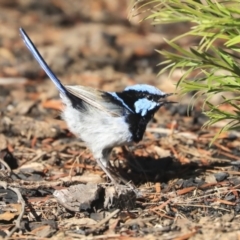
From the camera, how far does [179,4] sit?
140 inches

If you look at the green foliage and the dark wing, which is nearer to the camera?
the green foliage

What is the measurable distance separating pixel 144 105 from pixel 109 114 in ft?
0.78

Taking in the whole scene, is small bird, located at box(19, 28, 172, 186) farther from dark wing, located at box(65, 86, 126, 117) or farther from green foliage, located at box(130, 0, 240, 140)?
green foliage, located at box(130, 0, 240, 140)

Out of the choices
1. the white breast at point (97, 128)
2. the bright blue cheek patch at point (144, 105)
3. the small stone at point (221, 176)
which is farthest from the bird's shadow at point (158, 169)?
the bright blue cheek patch at point (144, 105)

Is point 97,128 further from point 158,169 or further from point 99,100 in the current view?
point 158,169

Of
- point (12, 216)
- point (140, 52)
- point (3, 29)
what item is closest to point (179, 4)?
point (12, 216)

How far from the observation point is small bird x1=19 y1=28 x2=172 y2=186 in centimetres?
425

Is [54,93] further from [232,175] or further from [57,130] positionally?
[232,175]

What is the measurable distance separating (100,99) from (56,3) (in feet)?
15.1

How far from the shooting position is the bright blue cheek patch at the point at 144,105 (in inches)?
168

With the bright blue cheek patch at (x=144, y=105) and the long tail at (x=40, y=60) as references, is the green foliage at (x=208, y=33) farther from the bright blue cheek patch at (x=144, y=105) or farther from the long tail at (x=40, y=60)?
the long tail at (x=40, y=60)

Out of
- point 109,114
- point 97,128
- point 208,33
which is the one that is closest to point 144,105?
point 109,114

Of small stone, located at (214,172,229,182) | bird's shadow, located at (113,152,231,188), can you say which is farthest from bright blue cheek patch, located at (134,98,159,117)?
small stone, located at (214,172,229,182)

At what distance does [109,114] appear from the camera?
14.1 ft
